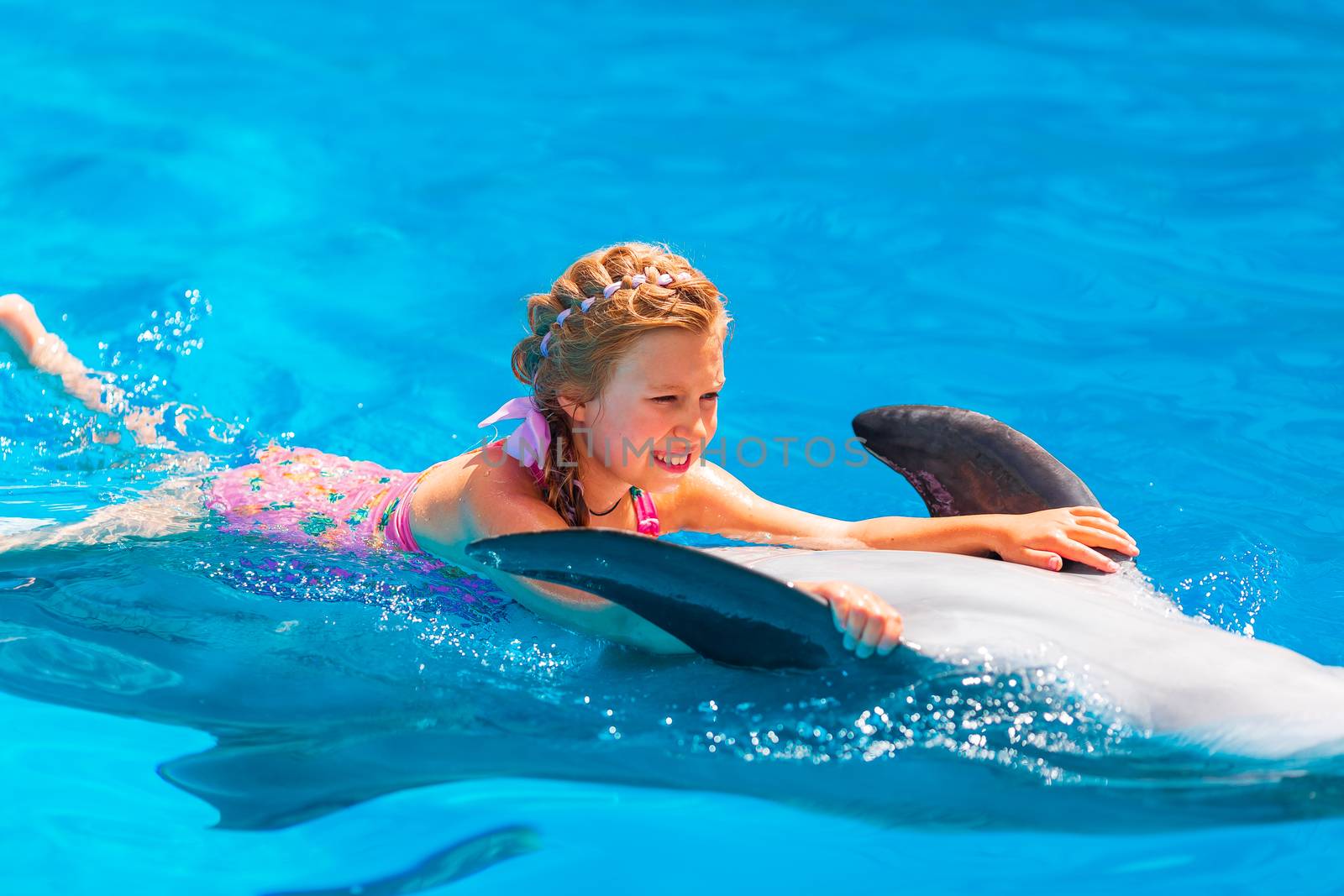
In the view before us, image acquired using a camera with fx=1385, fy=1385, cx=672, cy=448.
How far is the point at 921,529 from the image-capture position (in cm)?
404

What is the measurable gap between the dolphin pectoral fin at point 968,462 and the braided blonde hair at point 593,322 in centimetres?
72

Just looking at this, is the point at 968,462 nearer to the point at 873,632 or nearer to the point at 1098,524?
the point at 1098,524

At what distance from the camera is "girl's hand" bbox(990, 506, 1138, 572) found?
3.67m

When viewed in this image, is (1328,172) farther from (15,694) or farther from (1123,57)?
(15,694)

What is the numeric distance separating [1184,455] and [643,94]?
431 cm

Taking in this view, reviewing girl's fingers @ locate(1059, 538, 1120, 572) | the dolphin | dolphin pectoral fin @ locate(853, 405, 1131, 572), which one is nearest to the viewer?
the dolphin

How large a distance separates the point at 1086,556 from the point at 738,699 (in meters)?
1.12

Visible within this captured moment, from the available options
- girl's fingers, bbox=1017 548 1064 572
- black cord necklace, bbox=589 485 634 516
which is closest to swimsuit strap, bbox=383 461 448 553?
black cord necklace, bbox=589 485 634 516

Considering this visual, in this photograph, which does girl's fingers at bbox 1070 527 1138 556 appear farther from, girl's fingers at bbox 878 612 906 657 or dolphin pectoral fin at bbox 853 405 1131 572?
girl's fingers at bbox 878 612 906 657

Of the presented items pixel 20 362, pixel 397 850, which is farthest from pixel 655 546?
pixel 20 362

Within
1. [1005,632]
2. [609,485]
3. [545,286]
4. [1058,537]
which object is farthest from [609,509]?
[545,286]

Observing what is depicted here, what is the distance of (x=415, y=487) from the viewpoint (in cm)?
421

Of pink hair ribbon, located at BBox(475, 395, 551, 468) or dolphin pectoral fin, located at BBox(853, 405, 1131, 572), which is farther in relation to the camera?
dolphin pectoral fin, located at BBox(853, 405, 1131, 572)

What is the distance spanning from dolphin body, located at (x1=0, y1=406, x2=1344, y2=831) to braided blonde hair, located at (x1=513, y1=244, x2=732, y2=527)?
0.50 metres
